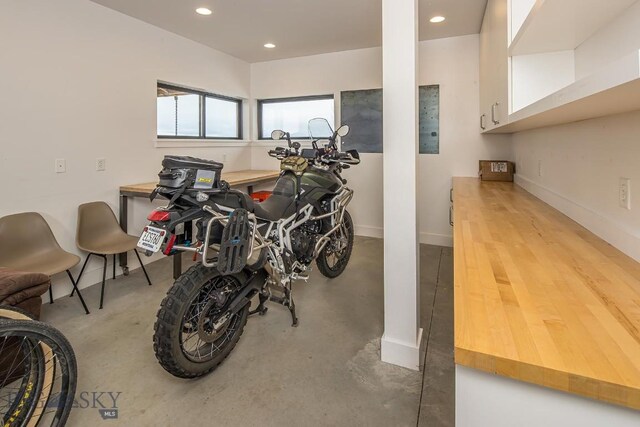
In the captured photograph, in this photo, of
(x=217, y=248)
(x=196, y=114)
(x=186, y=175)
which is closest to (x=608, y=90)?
(x=186, y=175)

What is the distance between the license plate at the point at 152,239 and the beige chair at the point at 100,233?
1.42 meters

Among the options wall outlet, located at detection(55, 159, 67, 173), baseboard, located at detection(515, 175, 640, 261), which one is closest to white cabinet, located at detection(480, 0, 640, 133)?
baseboard, located at detection(515, 175, 640, 261)

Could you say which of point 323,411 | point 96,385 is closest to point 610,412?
point 323,411

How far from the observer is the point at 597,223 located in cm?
141

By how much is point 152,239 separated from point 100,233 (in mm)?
1881

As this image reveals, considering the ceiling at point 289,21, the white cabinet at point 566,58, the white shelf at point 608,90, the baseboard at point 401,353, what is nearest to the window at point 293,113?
the ceiling at point 289,21

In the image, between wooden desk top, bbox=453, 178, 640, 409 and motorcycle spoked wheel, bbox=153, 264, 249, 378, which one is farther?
motorcycle spoked wheel, bbox=153, 264, 249, 378

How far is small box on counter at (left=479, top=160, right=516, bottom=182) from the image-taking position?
349 cm

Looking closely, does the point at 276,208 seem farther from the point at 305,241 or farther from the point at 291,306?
the point at 291,306

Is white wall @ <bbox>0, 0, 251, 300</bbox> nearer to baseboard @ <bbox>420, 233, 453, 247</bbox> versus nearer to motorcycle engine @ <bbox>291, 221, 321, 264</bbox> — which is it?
motorcycle engine @ <bbox>291, 221, 321, 264</bbox>

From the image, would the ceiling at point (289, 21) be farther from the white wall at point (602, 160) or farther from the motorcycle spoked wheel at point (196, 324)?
the motorcycle spoked wheel at point (196, 324)

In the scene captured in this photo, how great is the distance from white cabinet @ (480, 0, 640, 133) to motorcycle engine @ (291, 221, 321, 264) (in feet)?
4.98

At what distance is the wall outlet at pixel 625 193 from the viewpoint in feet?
3.89

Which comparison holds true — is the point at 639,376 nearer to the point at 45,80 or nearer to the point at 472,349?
the point at 472,349
